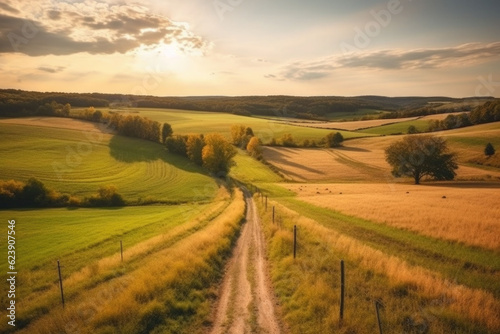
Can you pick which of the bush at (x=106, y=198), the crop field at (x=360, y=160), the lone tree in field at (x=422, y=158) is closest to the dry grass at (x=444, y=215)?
the lone tree in field at (x=422, y=158)

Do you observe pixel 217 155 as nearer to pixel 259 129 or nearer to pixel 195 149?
pixel 195 149

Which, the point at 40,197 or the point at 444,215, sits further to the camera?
the point at 40,197

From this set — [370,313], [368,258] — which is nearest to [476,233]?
[368,258]

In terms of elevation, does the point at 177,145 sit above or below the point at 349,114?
below

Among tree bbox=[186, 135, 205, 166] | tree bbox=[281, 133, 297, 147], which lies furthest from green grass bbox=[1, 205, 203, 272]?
tree bbox=[281, 133, 297, 147]

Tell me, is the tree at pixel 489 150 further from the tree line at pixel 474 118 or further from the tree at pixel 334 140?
the tree at pixel 334 140

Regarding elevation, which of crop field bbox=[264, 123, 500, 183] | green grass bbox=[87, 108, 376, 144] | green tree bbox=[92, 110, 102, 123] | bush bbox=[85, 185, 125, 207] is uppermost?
green tree bbox=[92, 110, 102, 123]

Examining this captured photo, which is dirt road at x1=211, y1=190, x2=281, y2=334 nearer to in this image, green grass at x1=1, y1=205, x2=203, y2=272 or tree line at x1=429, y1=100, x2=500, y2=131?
green grass at x1=1, y1=205, x2=203, y2=272

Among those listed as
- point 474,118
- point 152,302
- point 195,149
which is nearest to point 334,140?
point 474,118

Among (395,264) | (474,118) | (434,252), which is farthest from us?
(474,118)
